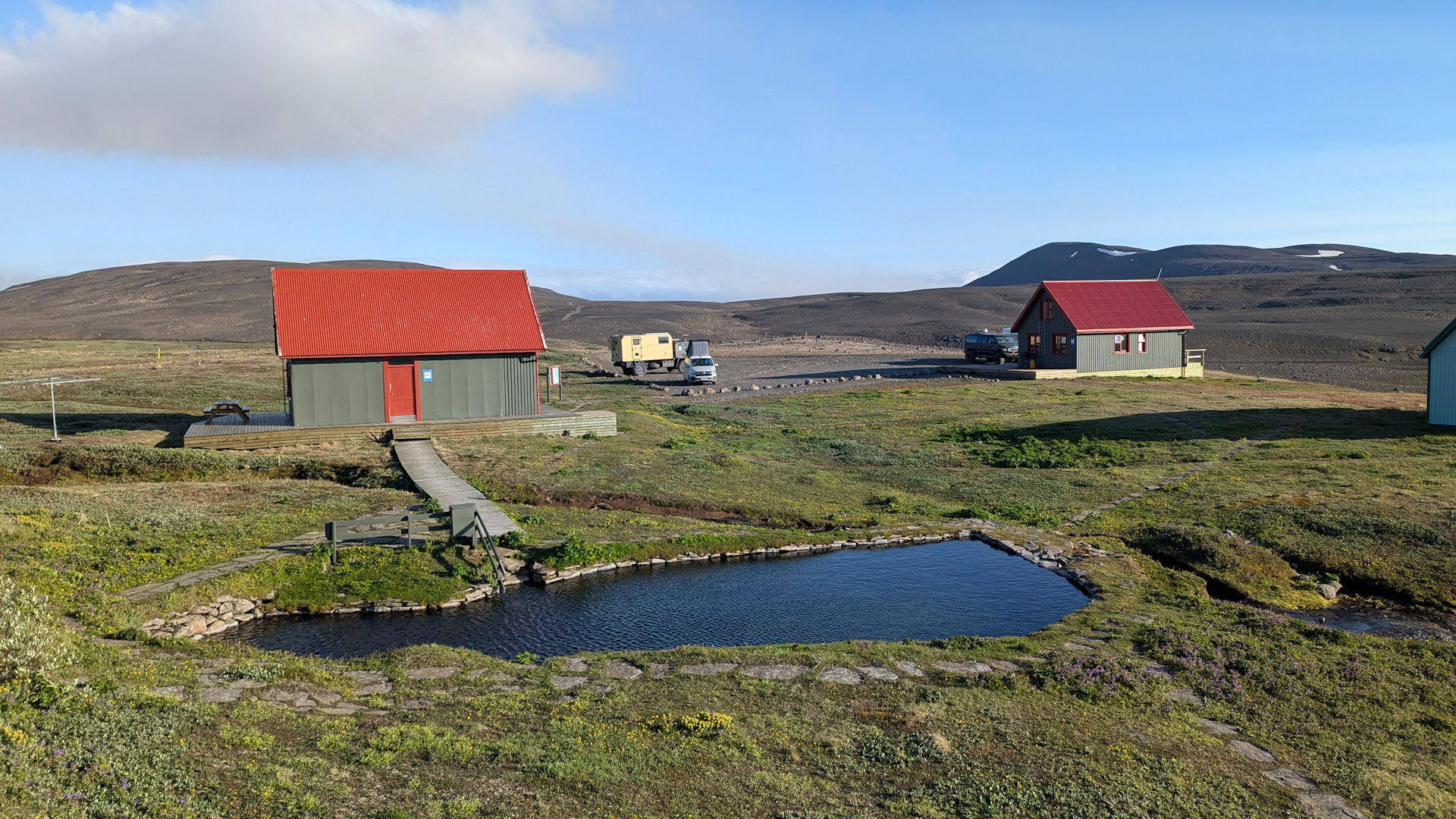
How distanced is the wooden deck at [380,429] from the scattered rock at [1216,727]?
28.8 m

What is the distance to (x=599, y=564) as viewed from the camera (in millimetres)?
21344

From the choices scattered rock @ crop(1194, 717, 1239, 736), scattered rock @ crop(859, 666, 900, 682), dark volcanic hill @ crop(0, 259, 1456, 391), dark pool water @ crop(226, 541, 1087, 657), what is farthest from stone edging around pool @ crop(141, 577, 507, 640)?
dark volcanic hill @ crop(0, 259, 1456, 391)

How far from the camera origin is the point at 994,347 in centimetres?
7450

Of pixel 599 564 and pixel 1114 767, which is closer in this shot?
pixel 1114 767

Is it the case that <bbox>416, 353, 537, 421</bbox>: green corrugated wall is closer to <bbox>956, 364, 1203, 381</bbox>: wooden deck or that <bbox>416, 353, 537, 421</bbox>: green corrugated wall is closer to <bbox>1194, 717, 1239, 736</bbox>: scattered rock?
<bbox>1194, 717, 1239, 736</bbox>: scattered rock

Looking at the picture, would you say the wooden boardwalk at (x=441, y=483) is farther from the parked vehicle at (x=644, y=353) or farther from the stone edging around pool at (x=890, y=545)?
the parked vehicle at (x=644, y=353)

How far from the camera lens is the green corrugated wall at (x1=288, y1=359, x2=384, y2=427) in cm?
3625

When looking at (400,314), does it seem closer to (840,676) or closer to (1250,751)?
(840,676)

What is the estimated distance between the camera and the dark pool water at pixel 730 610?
1691cm

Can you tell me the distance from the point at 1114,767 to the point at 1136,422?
34.1m

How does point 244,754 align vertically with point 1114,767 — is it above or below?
above

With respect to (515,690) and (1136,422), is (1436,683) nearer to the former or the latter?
(515,690)

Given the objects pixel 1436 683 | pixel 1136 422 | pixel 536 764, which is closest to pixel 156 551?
pixel 536 764

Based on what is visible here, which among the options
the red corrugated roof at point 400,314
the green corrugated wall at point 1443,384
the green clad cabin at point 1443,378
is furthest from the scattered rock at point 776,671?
the green corrugated wall at point 1443,384
